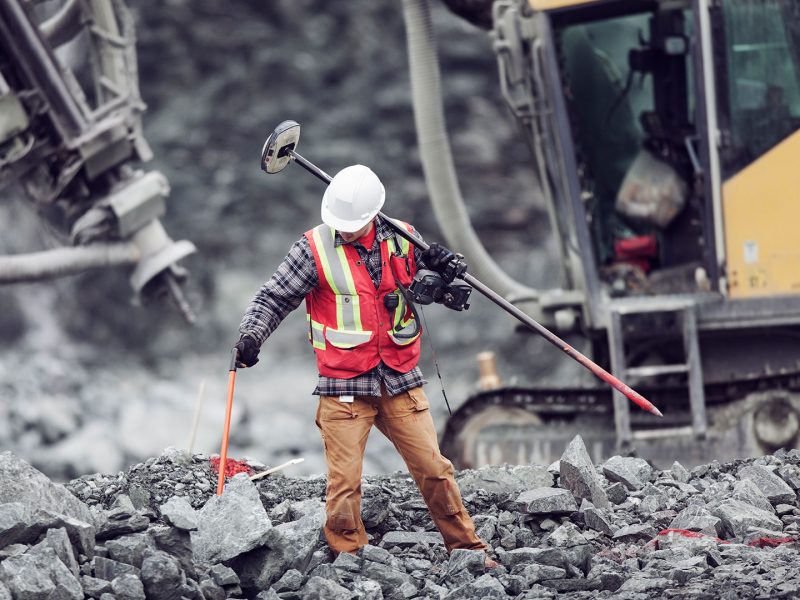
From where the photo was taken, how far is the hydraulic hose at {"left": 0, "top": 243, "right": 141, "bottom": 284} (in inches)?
322

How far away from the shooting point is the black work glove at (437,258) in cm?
479

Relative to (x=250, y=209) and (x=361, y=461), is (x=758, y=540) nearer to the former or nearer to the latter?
(x=361, y=461)

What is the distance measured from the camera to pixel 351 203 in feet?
15.6

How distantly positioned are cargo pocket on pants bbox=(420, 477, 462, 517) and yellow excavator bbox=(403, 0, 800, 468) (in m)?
3.30

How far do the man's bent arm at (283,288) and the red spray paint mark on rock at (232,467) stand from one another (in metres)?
1.15

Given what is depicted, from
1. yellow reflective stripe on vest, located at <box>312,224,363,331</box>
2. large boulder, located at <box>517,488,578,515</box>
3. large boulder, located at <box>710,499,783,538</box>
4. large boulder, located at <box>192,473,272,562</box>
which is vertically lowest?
large boulder, located at <box>710,499,783,538</box>

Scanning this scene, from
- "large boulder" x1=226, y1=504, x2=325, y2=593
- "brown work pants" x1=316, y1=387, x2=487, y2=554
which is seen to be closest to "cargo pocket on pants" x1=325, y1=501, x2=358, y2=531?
"brown work pants" x1=316, y1=387, x2=487, y2=554

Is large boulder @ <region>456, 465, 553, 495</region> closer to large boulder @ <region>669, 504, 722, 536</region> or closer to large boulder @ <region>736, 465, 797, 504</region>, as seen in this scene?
large boulder @ <region>669, 504, 722, 536</region>

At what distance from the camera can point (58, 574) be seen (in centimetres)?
410

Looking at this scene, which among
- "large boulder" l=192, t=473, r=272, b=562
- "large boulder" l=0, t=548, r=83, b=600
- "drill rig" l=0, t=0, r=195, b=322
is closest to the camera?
"large boulder" l=0, t=548, r=83, b=600

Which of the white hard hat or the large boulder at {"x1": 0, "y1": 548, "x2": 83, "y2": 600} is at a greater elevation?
the white hard hat

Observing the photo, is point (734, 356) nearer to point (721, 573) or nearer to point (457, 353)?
point (721, 573)

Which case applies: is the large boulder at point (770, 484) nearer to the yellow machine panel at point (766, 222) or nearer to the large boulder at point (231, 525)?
the large boulder at point (231, 525)

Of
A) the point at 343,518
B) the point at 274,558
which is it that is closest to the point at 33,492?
the point at 274,558
